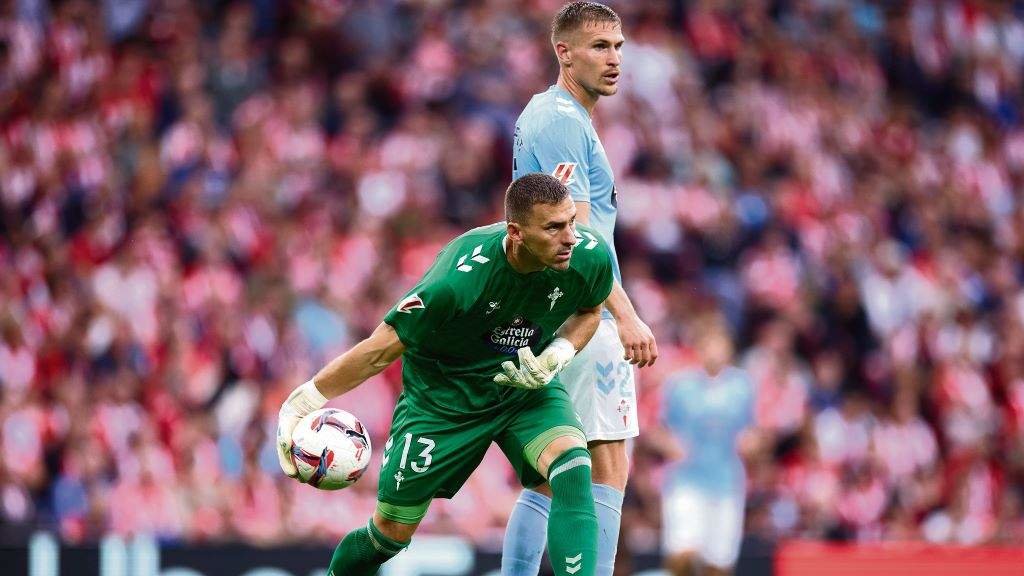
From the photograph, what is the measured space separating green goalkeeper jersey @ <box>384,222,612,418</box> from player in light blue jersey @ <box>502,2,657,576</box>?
1.00 ft

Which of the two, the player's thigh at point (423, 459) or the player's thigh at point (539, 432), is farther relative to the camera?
the player's thigh at point (423, 459)

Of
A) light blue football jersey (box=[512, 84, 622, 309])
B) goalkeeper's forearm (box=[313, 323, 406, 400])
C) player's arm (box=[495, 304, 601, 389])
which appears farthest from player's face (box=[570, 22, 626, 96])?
goalkeeper's forearm (box=[313, 323, 406, 400])

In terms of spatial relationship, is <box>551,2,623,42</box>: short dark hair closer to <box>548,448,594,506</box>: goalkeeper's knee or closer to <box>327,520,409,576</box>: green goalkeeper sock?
<box>548,448,594,506</box>: goalkeeper's knee

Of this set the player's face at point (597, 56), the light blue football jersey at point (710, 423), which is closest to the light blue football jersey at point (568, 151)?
the player's face at point (597, 56)

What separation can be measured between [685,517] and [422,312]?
19.8ft

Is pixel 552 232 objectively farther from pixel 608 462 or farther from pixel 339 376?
pixel 608 462

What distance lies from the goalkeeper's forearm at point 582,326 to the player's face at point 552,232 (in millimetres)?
475

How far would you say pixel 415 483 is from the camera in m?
6.94

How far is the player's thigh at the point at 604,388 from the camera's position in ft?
23.4

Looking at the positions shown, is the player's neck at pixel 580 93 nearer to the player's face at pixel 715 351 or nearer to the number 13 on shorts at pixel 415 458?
the number 13 on shorts at pixel 415 458

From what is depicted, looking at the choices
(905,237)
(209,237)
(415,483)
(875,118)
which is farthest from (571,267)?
(875,118)

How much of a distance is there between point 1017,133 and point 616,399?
1382 centimetres

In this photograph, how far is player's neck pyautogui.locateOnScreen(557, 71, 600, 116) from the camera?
718 cm

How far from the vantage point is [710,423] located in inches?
489
